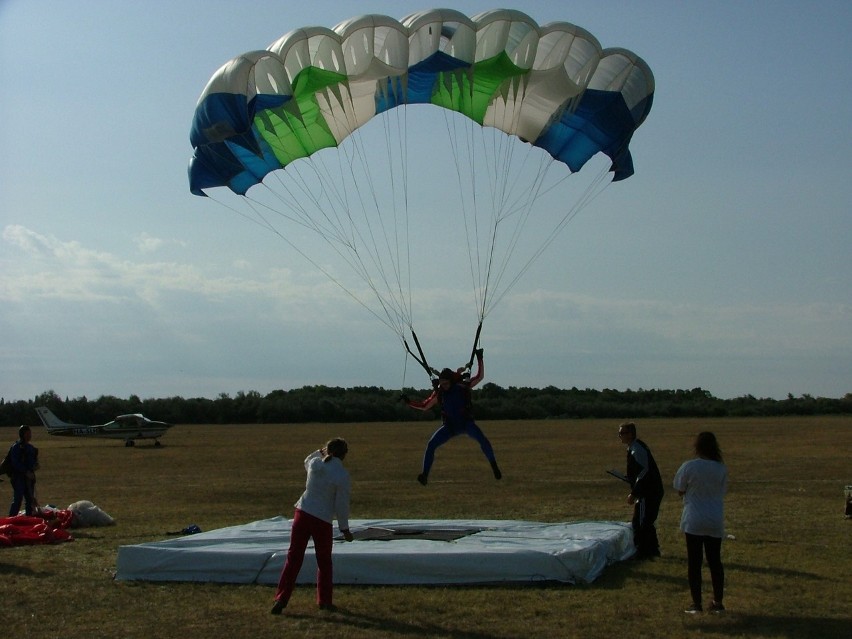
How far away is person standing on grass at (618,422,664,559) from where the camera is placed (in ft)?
32.0

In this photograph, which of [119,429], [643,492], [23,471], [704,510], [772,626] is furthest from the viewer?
[119,429]

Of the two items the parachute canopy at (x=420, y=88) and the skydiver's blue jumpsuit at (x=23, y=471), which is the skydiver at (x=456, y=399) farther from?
the skydiver's blue jumpsuit at (x=23, y=471)

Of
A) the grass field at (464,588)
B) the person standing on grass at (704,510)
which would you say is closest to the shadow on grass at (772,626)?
the grass field at (464,588)

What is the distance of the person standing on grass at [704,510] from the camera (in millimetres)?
7203

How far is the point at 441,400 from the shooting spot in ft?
33.1

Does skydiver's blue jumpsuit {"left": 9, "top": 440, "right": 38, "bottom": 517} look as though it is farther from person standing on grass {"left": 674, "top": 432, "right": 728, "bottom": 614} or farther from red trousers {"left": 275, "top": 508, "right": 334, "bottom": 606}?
person standing on grass {"left": 674, "top": 432, "right": 728, "bottom": 614}

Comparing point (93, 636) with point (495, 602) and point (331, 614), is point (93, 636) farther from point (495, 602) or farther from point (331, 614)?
point (495, 602)

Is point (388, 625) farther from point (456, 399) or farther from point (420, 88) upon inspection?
point (420, 88)

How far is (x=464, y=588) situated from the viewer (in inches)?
327

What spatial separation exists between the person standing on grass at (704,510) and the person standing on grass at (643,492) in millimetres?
Result: 2395

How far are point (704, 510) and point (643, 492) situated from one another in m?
2.73

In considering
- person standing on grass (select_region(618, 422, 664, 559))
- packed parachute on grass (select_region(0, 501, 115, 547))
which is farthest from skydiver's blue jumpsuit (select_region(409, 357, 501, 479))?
packed parachute on grass (select_region(0, 501, 115, 547))

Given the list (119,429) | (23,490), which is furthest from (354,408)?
(23,490)

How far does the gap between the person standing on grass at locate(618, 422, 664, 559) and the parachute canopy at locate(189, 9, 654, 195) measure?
333 centimetres
